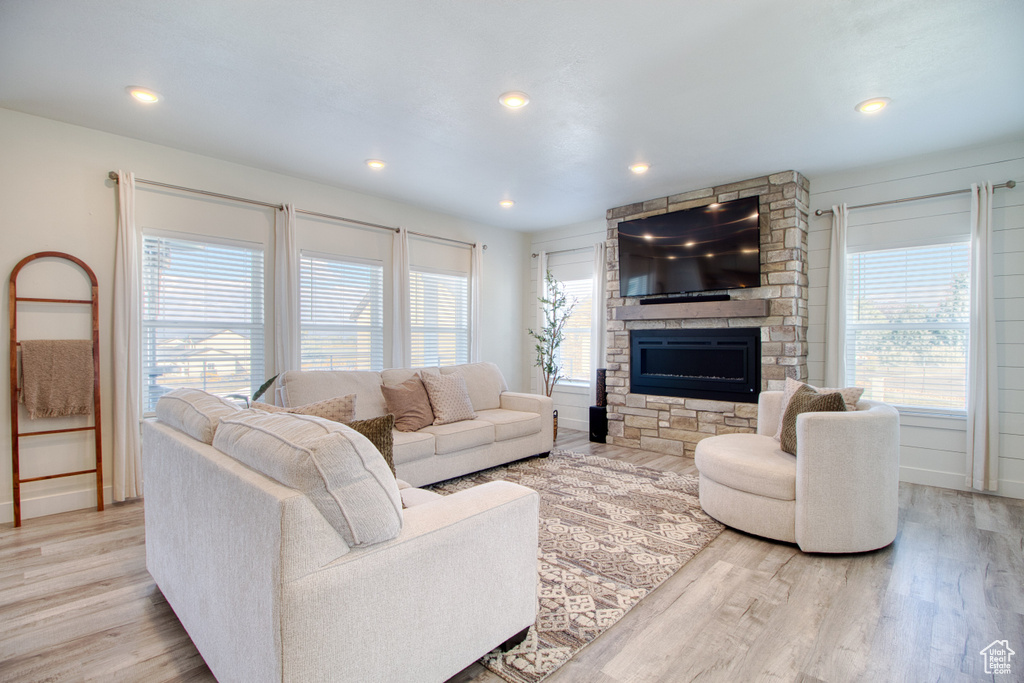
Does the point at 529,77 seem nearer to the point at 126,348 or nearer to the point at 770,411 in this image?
the point at 770,411

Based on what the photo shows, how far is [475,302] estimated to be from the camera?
231 inches

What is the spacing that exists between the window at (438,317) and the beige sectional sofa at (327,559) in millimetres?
3605

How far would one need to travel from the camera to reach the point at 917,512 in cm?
324

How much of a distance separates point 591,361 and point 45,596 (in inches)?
192

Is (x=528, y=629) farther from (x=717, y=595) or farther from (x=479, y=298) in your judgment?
(x=479, y=298)

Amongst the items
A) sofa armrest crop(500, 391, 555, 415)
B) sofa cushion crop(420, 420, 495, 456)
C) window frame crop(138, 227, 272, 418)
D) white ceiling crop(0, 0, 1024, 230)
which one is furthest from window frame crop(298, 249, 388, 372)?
sofa armrest crop(500, 391, 555, 415)

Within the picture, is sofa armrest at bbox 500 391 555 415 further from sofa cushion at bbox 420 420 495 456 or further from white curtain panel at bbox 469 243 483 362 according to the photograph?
white curtain panel at bbox 469 243 483 362

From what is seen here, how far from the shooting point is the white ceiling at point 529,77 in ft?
7.11

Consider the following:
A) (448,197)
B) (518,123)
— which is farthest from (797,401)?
(448,197)

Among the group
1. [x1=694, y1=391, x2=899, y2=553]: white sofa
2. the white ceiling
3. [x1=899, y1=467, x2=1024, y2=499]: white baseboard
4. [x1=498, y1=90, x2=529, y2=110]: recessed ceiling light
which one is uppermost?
the white ceiling

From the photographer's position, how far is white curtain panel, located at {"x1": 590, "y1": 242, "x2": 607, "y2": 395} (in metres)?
5.75

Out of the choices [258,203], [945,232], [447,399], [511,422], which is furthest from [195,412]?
[945,232]

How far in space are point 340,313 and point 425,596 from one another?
3760 mm

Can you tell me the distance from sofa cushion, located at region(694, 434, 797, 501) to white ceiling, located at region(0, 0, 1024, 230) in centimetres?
212
